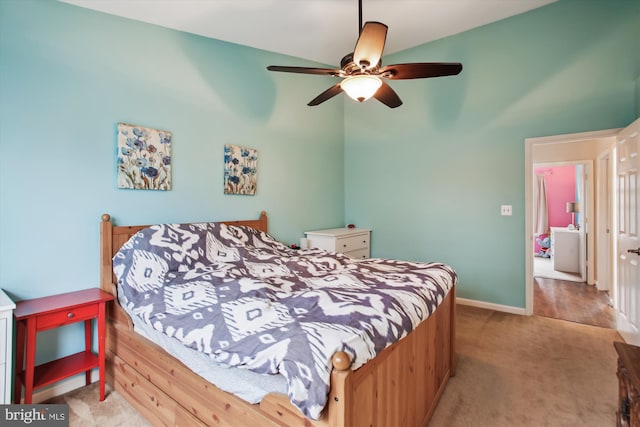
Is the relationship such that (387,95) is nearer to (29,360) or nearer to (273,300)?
(273,300)

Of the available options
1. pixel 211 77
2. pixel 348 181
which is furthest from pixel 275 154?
pixel 348 181

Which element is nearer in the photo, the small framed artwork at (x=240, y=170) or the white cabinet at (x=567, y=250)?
the small framed artwork at (x=240, y=170)

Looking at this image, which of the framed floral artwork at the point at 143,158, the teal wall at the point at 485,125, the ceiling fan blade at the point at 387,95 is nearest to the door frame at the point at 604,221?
the teal wall at the point at 485,125

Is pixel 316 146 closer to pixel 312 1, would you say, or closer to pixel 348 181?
pixel 348 181

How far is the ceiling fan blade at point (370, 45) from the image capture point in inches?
68.7

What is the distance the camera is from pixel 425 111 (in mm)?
3949

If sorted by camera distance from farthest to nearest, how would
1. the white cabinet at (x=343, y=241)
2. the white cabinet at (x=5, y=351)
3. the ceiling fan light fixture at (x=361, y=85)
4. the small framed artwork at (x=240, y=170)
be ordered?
the white cabinet at (x=343, y=241)
the small framed artwork at (x=240, y=170)
the ceiling fan light fixture at (x=361, y=85)
the white cabinet at (x=5, y=351)

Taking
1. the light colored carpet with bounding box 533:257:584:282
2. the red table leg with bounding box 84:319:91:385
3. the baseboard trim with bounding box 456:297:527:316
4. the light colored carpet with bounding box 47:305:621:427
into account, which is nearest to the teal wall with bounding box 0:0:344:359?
the red table leg with bounding box 84:319:91:385

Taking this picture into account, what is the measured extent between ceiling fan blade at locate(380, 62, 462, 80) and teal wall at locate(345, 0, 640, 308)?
62.9 inches

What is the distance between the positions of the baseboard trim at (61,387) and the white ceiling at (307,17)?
104 inches

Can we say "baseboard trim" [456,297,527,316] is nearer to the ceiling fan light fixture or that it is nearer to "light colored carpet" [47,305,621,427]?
"light colored carpet" [47,305,621,427]

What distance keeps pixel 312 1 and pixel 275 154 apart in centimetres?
156

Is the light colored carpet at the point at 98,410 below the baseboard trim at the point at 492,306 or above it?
below

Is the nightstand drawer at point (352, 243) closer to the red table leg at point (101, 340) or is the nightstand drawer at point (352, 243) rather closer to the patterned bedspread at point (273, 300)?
the patterned bedspread at point (273, 300)
